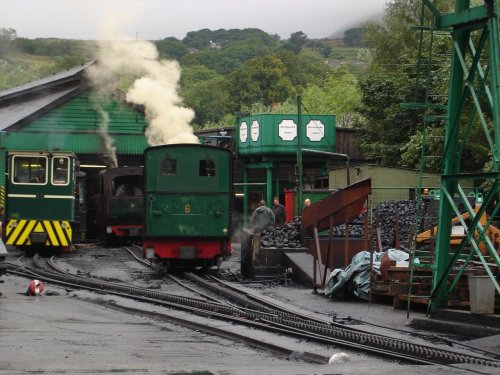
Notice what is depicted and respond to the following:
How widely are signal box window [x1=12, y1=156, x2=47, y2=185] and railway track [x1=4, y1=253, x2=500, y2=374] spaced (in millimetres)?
5774

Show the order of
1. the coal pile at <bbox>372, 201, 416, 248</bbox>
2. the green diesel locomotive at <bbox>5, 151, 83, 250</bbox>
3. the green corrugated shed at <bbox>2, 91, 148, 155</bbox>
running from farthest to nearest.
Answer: the green corrugated shed at <bbox>2, 91, 148, 155</bbox>
the green diesel locomotive at <bbox>5, 151, 83, 250</bbox>
the coal pile at <bbox>372, 201, 416, 248</bbox>

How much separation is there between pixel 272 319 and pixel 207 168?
9570 mm

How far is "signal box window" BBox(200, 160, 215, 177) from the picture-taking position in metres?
22.7

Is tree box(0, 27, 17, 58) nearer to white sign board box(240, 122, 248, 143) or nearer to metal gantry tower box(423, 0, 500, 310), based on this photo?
metal gantry tower box(423, 0, 500, 310)

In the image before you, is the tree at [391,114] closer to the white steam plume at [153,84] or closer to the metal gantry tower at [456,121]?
the white steam plume at [153,84]

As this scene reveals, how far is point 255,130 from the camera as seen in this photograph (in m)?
42.3

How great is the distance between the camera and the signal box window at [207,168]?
74.5ft

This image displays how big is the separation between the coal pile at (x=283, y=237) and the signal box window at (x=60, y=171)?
7.80 metres

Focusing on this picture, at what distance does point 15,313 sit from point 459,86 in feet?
26.5

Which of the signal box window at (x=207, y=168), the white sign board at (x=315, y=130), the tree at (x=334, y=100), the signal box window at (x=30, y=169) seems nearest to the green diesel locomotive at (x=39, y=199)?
the signal box window at (x=30, y=169)

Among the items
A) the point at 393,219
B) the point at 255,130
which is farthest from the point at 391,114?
the point at 393,219

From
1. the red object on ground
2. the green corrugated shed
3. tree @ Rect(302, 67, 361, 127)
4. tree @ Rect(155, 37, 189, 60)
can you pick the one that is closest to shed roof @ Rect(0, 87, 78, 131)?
the green corrugated shed

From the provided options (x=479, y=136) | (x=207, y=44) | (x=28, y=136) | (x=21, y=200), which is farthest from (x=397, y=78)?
(x=207, y=44)

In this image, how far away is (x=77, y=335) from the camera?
12336 millimetres
